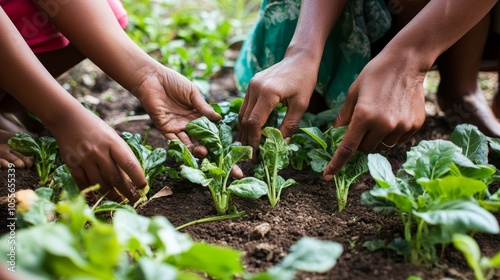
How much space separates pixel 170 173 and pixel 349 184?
55 centimetres

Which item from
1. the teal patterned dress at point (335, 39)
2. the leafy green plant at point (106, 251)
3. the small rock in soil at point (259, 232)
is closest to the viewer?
the leafy green plant at point (106, 251)

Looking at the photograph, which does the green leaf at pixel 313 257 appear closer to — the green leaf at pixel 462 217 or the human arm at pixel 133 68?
the green leaf at pixel 462 217

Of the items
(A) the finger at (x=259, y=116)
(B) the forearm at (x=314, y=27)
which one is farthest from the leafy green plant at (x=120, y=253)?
(B) the forearm at (x=314, y=27)

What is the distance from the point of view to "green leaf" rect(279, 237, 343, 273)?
101 centimetres

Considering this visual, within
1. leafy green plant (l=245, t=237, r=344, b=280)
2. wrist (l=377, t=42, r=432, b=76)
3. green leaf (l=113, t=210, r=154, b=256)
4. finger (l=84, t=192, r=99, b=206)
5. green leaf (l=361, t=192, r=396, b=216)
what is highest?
wrist (l=377, t=42, r=432, b=76)

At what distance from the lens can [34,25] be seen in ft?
5.67

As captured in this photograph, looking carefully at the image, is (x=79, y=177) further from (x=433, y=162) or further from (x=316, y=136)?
(x=433, y=162)

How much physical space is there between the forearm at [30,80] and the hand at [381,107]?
69cm

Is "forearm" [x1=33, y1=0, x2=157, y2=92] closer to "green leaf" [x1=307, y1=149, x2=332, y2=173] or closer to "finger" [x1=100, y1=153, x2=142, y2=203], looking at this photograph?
"finger" [x1=100, y1=153, x2=142, y2=203]

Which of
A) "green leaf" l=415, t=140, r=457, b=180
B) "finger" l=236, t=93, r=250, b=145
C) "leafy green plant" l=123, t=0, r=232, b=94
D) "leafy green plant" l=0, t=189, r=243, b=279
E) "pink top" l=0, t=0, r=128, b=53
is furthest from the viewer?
"leafy green plant" l=123, t=0, r=232, b=94

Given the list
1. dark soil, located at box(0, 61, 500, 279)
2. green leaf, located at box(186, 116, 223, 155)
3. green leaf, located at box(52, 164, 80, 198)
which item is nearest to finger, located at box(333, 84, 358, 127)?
dark soil, located at box(0, 61, 500, 279)

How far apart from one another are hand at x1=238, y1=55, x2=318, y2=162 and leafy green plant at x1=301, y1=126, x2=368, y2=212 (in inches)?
3.5

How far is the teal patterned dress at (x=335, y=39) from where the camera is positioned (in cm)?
187

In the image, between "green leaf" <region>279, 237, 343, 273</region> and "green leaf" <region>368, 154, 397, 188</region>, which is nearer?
"green leaf" <region>279, 237, 343, 273</region>
